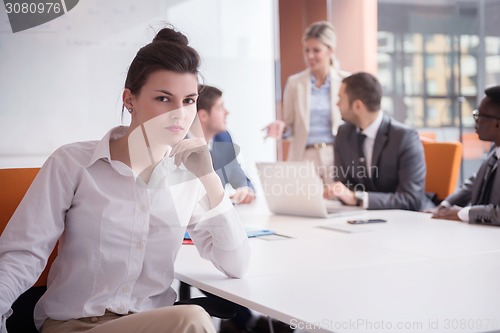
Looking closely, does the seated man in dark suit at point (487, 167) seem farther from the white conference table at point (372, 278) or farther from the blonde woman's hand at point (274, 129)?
the blonde woman's hand at point (274, 129)

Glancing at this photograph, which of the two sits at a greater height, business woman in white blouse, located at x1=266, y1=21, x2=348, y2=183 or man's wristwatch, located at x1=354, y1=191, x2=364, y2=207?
business woman in white blouse, located at x1=266, y1=21, x2=348, y2=183

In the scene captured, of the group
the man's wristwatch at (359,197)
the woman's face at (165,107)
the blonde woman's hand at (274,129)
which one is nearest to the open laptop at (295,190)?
the man's wristwatch at (359,197)

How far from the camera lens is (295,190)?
3.13 metres

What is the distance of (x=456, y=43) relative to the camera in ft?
23.9

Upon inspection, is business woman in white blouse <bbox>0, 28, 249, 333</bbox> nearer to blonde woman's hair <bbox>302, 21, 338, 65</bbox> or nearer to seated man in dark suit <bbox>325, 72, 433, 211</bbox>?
seated man in dark suit <bbox>325, 72, 433, 211</bbox>

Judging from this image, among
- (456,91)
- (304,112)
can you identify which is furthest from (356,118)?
(456,91)

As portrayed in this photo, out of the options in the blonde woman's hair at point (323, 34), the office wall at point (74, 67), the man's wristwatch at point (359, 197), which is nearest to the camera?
the man's wristwatch at point (359, 197)

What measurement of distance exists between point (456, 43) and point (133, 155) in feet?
19.7

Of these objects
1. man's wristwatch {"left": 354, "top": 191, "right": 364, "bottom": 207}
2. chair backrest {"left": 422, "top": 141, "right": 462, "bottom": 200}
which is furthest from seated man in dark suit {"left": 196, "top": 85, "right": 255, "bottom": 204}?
chair backrest {"left": 422, "top": 141, "right": 462, "bottom": 200}

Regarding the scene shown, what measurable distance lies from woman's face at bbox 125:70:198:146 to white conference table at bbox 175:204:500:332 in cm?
41

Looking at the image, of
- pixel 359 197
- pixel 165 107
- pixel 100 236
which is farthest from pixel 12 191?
pixel 359 197

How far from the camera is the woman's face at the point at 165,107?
1.90m

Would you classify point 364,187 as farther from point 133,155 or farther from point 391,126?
point 133,155

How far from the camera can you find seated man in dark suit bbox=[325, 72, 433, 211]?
3492mm
